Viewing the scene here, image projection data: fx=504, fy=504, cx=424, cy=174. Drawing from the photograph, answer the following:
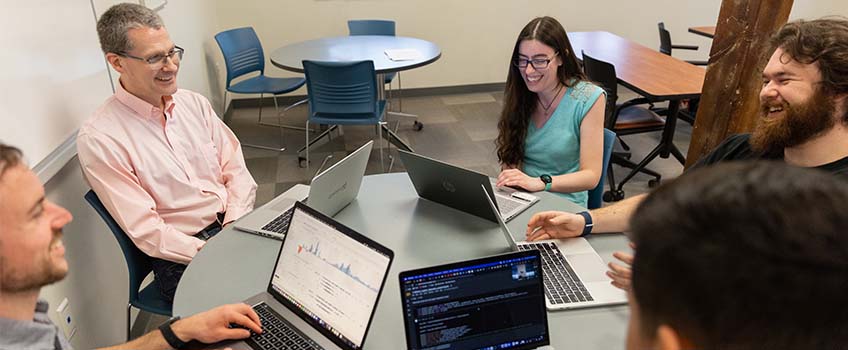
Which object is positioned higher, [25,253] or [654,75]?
[25,253]

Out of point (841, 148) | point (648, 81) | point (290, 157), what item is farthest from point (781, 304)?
point (290, 157)

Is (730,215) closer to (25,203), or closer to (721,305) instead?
(721,305)

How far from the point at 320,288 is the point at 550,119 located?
125 cm

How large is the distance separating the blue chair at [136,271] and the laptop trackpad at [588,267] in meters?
1.31

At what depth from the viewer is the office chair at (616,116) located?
10.5 ft

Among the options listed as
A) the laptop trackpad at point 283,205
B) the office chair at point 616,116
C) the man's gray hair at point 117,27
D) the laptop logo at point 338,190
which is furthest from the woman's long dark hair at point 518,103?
the man's gray hair at point 117,27

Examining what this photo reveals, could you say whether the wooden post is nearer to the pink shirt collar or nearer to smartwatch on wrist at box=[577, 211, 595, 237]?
smartwatch on wrist at box=[577, 211, 595, 237]

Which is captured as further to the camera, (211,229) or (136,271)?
(211,229)

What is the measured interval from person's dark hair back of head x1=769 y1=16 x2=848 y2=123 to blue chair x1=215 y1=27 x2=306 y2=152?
11.1ft

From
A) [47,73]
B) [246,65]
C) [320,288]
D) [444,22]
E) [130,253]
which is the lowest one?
[130,253]

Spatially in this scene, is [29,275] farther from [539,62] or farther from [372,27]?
[372,27]

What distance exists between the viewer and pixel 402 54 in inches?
151

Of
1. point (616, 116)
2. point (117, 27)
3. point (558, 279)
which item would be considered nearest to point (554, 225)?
point (558, 279)

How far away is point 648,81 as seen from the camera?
328cm
